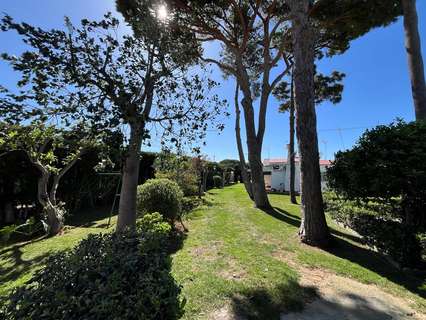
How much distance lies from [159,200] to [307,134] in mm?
4290

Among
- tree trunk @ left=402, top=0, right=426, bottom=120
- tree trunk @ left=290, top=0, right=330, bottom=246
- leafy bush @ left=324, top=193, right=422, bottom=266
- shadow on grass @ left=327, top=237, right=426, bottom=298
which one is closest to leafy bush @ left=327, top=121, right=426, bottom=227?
leafy bush @ left=324, top=193, right=422, bottom=266

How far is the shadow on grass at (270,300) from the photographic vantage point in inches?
116

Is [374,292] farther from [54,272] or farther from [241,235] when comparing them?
[54,272]

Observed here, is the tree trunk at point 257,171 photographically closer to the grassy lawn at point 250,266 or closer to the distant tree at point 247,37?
the distant tree at point 247,37

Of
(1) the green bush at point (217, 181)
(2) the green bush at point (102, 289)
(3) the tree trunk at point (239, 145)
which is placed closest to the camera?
(2) the green bush at point (102, 289)

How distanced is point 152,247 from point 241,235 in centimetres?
451

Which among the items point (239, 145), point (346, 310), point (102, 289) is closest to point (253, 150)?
point (239, 145)

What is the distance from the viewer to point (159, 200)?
6629mm

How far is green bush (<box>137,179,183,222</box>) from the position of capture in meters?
6.59

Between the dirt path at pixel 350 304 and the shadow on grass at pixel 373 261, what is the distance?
0.43m

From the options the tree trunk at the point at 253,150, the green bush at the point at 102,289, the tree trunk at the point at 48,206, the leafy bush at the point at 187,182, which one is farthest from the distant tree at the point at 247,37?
the green bush at the point at 102,289

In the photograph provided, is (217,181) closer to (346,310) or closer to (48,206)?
(48,206)

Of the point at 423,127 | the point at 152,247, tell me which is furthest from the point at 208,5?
the point at 152,247

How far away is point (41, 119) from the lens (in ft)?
8.54
